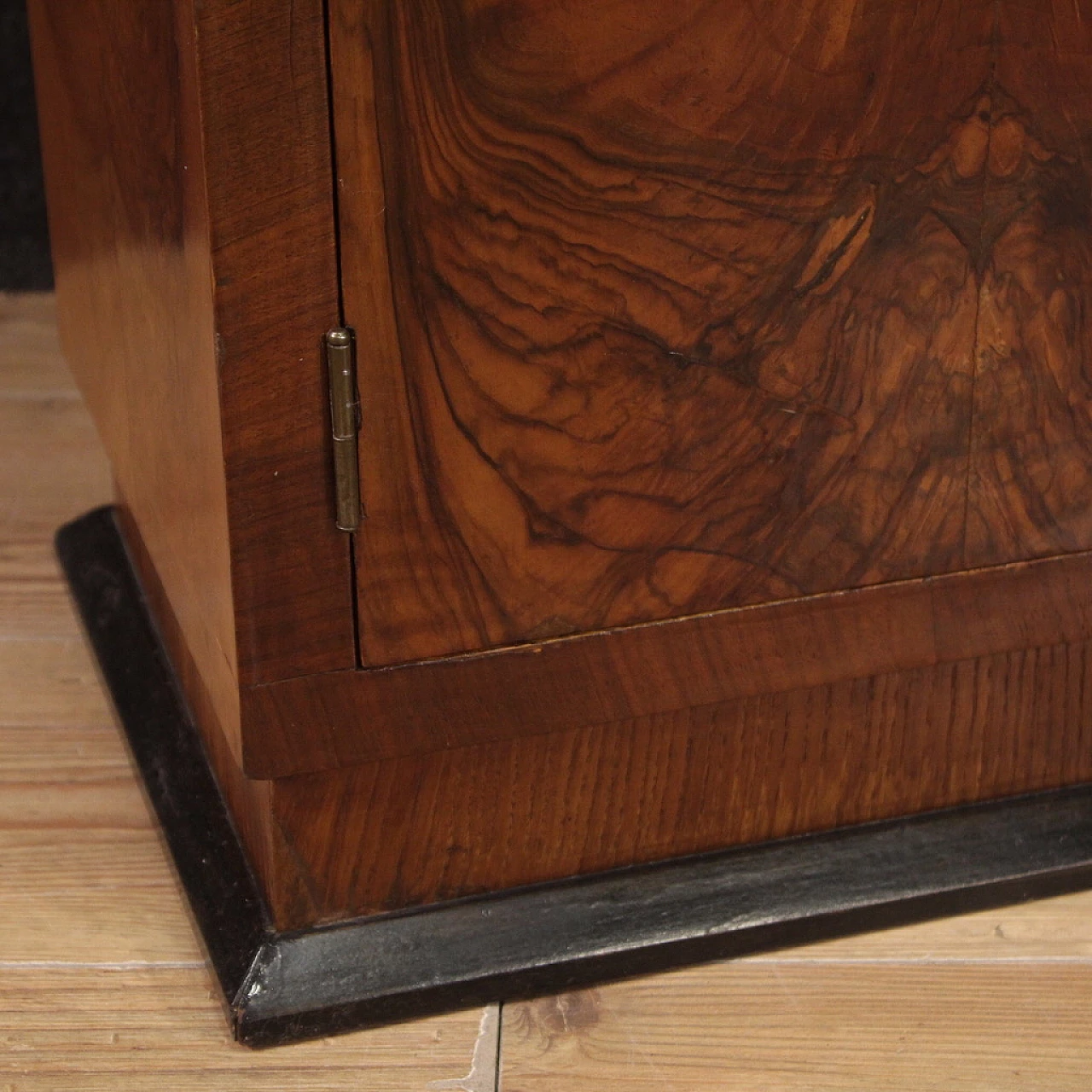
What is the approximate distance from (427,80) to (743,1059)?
1.35 ft

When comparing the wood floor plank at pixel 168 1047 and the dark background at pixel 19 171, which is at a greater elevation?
the dark background at pixel 19 171

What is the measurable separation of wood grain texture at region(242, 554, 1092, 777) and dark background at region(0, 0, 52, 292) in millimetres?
1027

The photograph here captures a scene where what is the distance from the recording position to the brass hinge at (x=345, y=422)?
62 centimetres

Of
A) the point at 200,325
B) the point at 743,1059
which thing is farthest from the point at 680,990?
the point at 200,325

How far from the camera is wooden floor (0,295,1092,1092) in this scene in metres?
0.71

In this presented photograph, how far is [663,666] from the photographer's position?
73 centimetres

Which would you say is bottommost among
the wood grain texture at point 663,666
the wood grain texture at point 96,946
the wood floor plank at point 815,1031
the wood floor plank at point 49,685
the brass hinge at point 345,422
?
the wood floor plank at point 815,1031

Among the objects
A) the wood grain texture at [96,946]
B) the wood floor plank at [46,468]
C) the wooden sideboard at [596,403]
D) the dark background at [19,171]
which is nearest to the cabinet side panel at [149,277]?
the wooden sideboard at [596,403]

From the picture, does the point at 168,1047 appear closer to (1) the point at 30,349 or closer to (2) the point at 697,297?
(2) the point at 697,297

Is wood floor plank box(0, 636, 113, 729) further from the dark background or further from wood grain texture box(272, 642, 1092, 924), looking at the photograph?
the dark background

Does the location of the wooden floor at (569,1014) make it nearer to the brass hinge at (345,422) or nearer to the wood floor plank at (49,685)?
the wood floor plank at (49,685)

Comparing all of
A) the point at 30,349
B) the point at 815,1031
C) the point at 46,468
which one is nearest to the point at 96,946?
the point at 815,1031

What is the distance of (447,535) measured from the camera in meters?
0.67

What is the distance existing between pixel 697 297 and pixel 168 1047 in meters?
0.38
